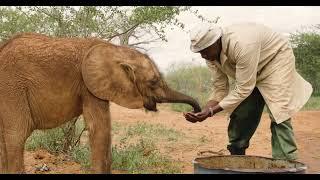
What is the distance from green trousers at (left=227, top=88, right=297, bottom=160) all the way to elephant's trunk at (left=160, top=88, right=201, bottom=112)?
1.26 ft

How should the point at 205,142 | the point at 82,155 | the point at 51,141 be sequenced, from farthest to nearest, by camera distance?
the point at 205,142, the point at 51,141, the point at 82,155

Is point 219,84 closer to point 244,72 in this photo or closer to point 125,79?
point 244,72

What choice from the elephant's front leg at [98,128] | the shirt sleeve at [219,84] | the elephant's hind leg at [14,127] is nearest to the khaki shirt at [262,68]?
the shirt sleeve at [219,84]

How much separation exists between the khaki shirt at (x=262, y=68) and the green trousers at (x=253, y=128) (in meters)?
0.14

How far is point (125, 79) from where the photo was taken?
5.92 m

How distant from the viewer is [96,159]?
5.75 m

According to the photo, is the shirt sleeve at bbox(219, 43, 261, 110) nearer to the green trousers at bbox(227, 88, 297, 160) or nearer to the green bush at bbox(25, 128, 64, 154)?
the green trousers at bbox(227, 88, 297, 160)

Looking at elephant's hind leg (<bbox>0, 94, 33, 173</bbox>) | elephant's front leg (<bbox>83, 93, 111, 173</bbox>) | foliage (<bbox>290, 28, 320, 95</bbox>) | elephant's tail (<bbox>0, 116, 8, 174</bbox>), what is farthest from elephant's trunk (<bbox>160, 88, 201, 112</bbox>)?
foliage (<bbox>290, 28, 320, 95</bbox>)

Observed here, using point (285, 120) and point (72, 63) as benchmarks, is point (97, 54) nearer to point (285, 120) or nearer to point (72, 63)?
point (72, 63)

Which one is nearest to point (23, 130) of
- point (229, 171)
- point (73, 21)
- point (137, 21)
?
point (229, 171)

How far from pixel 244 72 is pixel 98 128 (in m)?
1.53

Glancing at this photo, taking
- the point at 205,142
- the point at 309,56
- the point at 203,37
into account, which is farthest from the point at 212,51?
the point at 309,56

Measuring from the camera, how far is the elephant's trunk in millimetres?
5828

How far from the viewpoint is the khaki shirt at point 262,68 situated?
5184 millimetres
